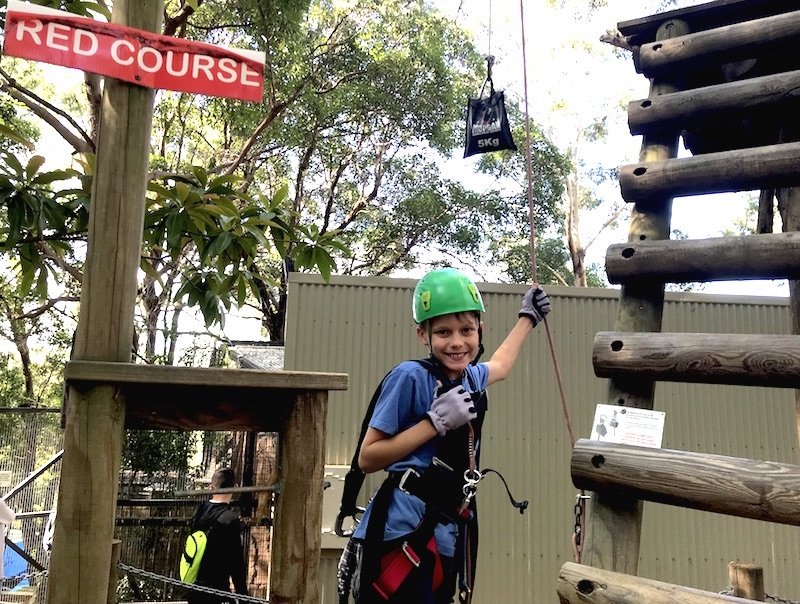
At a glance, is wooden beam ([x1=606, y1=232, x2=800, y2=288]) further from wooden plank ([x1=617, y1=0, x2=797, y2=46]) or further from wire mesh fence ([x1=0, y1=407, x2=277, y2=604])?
wire mesh fence ([x1=0, y1=407, x2=277, y2=604])

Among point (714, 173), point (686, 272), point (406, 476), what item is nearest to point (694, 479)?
point (686, 272)

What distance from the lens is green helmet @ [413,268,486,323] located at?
2.29 m

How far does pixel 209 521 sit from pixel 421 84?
35.9ft

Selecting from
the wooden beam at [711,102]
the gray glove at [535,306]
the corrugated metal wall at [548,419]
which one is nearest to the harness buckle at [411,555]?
the gray glove at [535,306]

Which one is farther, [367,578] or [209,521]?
[209,521]

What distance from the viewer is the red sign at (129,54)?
1.94 meters

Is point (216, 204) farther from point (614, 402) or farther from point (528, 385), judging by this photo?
point (528, 385)

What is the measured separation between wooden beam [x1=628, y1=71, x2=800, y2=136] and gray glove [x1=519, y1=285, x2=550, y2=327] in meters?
0.92

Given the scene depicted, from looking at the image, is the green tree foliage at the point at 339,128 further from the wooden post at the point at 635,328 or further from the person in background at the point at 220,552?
the wooden post at the point at 635,328

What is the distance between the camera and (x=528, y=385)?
5.92m

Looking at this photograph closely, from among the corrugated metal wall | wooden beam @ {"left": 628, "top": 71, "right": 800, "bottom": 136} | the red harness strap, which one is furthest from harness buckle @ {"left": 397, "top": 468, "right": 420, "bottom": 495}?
the corrugated metal wall

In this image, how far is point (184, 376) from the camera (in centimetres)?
177

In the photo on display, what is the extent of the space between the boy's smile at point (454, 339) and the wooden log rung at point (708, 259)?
0.85m

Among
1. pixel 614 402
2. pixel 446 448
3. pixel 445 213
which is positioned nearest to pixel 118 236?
pixel 446 448
